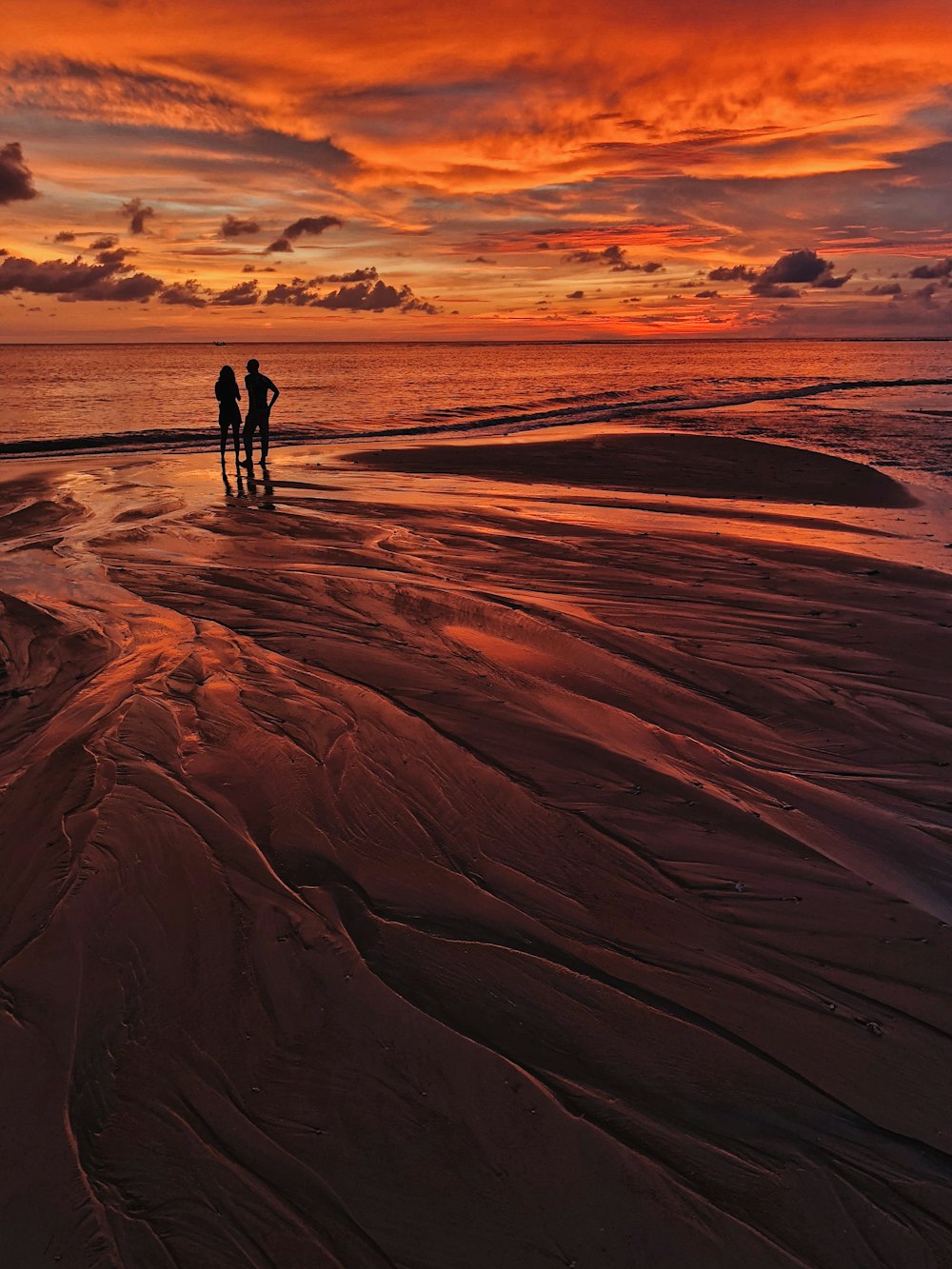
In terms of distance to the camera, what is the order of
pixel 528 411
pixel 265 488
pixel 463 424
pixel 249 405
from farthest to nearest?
1. pixel 528 411
2. pixel 463 424
3. pixel 249 405
4. pixel 265 488

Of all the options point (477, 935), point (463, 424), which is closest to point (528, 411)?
point (463, 424)

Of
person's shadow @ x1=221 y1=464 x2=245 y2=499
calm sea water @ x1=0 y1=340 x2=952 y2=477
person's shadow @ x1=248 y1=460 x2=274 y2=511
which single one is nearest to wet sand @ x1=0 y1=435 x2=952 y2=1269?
person's shadow @ x1=248 y1=460 x2=274 y2=511

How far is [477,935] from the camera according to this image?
3.52 meters

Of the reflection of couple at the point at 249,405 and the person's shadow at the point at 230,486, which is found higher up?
the reflection of couple at the point at 249,405

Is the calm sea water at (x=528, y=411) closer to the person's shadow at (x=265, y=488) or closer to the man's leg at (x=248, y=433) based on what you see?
the man's leg at (x=248, y=433)

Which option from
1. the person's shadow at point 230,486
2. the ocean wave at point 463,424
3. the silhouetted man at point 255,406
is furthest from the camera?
the ocean wave at point 463,424

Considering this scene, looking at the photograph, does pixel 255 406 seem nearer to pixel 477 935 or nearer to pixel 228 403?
pixel 228 403

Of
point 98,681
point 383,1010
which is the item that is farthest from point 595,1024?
point 98,681

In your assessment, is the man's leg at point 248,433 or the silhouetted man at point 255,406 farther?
the man's leg at point 248,433

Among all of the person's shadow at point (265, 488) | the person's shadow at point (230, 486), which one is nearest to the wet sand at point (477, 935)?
the person's shadow at point (265, 488)

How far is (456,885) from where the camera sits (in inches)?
152

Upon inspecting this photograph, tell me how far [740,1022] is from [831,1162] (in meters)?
0.59

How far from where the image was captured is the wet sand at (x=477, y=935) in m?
2.41

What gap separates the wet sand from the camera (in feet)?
7.91
